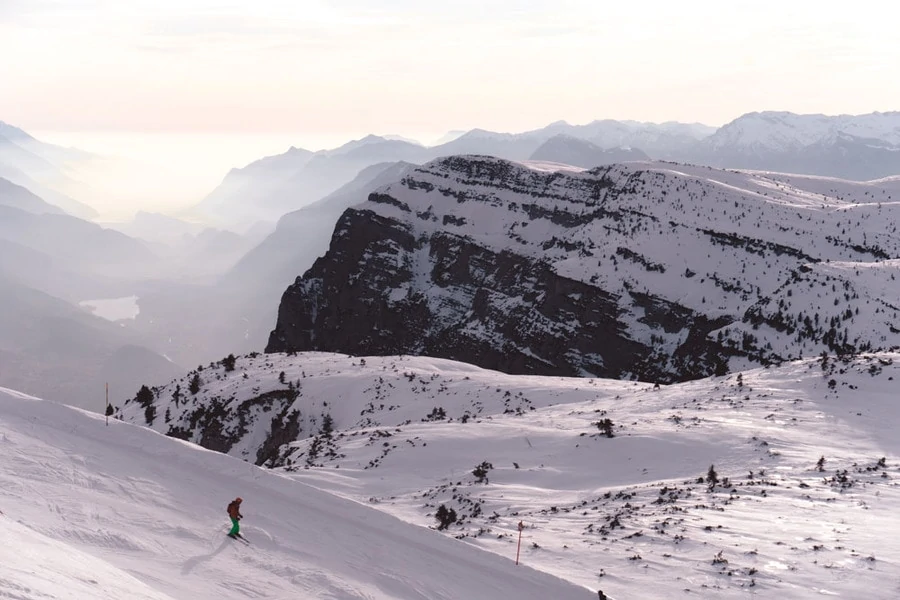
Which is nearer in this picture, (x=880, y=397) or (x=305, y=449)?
(x=880, y=397)

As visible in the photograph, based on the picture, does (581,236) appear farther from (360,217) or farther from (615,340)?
(360,217)

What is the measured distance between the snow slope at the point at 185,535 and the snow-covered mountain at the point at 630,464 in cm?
278

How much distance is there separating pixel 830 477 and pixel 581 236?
94029 mm

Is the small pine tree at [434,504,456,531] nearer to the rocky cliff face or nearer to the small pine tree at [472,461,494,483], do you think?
the small pine tree at [472,461,494,483]

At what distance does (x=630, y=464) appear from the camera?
25.0m

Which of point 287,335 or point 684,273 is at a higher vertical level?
point 684,273

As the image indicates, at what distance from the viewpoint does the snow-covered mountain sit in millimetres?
14516

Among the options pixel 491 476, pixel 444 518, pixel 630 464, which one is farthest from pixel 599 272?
pixel 444 518

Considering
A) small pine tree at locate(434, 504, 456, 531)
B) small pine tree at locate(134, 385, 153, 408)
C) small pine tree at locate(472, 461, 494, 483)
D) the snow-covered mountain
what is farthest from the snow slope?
small pine tree at locate(134, 385, 153, 408)

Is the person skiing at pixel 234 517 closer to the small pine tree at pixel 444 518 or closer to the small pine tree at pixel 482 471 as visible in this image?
the small pine tree at pixel 444 518

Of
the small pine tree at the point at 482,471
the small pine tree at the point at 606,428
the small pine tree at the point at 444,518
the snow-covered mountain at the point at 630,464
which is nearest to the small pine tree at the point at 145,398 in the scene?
the snow-covered mountain at the point at 630,464

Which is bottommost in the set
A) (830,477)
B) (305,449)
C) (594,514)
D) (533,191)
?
(305,449)

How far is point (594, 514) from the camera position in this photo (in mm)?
19234

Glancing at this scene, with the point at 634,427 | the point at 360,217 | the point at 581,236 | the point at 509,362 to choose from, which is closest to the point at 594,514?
the point at 634,427
